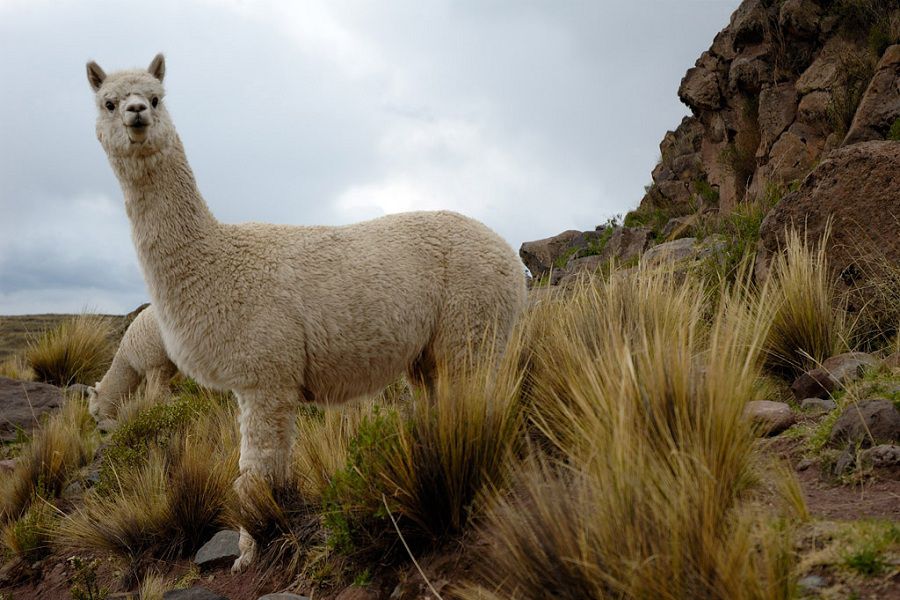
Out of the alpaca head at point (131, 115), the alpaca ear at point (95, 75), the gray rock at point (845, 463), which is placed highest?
the alpaca ear at point (95, 75)

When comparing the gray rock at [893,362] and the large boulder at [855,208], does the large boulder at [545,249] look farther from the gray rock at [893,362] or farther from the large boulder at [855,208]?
the gray rock at [893,362]

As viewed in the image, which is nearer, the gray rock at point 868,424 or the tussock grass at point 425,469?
the tussock grass at point 425,469

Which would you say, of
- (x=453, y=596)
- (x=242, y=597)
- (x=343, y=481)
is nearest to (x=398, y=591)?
(x=453, y=596)

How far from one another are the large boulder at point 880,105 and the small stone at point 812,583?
→ 8.67 meters

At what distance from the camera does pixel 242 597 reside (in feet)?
14.1

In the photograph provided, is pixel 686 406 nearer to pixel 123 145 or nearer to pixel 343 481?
pixel 343 481

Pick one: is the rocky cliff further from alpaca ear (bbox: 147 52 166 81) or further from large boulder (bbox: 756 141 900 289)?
alpaca ear (bbox: 147 52 166 81)

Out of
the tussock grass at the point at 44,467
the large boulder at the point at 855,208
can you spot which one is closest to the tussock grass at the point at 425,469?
the large boulder at the point at 855,208

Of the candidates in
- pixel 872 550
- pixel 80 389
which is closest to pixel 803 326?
pixel 872 550

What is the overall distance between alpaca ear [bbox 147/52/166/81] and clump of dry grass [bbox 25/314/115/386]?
28.3 feet

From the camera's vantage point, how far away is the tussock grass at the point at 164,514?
17.0ft

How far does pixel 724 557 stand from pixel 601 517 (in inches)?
15.2

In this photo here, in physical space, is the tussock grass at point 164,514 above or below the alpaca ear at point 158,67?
below

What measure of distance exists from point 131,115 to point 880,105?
A: 9538mm
